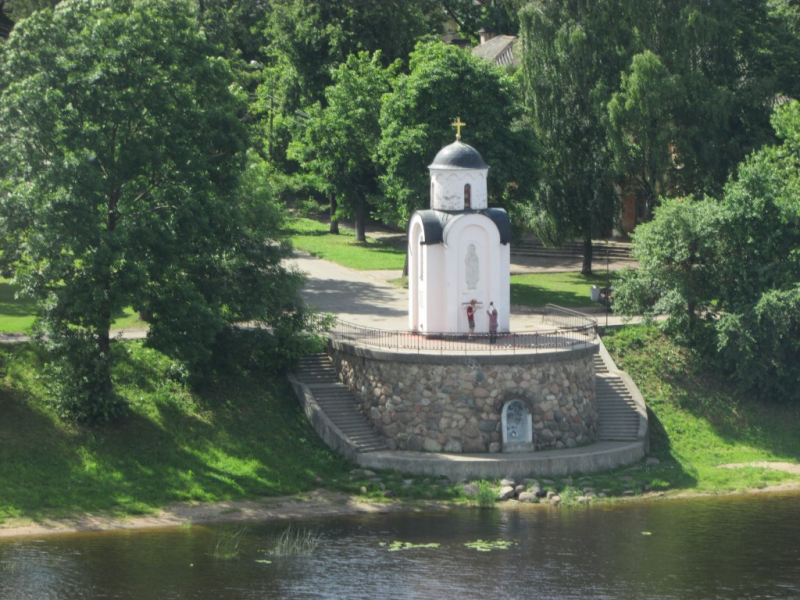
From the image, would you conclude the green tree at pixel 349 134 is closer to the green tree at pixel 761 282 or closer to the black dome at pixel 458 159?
the black dome at pixel 458 159

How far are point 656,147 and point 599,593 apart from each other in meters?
27.3

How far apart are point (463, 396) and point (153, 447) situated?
375 inches

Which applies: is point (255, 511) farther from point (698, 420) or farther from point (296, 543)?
point (698, 420)

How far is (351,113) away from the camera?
62.9m

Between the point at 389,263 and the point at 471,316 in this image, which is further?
the point at 389,263

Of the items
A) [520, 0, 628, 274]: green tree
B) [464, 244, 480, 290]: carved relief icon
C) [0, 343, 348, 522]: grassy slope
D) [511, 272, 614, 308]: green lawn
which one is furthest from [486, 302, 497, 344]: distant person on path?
[520, 0, 628, 274]: green tree

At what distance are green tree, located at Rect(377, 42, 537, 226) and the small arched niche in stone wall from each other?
13395 mm

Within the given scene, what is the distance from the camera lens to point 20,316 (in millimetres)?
47156

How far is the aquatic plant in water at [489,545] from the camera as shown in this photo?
34.2 metres

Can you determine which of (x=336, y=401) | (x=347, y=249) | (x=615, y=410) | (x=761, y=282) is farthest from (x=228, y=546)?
(x=347, y=249)

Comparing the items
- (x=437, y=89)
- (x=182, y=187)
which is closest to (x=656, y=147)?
(x=437, y=89)

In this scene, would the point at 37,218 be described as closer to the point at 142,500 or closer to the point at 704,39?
the point at 142,500

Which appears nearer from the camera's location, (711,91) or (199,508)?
(199,508)

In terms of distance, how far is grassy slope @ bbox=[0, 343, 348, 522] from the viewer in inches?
1480
